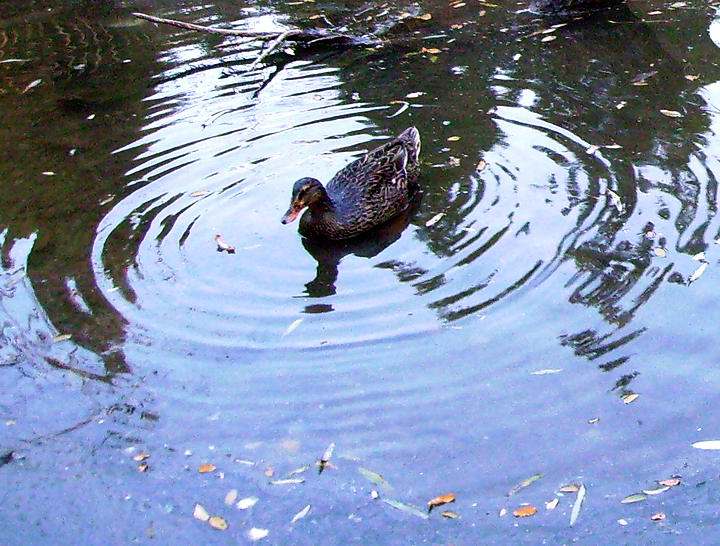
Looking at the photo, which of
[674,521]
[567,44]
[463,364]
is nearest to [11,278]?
[463,364]

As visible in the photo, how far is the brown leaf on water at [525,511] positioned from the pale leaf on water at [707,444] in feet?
3.43

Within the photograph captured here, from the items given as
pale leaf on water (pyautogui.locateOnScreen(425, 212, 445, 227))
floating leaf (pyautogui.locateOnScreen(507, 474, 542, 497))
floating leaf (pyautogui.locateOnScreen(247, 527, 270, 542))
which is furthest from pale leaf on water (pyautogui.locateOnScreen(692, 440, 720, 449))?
pale leaf on water (pyautogui.locateOnScreen(425, 212, 445, 227))

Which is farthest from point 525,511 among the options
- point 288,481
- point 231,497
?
point 231,497

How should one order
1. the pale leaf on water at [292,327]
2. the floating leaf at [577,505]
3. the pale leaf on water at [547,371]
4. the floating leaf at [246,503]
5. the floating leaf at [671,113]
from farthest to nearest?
the floating leaf at [671,113], the pale leaf on water at [292,327], the pale leaf on water at [547,371], the floating leaf at [246,503], the floating leaf at [577,505]

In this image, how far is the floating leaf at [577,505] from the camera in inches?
185

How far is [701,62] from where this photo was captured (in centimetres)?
1035

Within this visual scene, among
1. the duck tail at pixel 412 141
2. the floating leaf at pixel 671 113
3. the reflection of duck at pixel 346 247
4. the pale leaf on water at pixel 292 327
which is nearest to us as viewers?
the pale leaf on water at pixel 292 327

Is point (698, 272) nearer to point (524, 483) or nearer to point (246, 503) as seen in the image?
point (524, 483)

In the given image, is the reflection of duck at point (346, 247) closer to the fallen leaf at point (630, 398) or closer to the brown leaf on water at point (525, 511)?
the fallen leaf at point (630, 398)

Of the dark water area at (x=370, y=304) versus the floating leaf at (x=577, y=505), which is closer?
the floating leaf at (x=577, y=505)

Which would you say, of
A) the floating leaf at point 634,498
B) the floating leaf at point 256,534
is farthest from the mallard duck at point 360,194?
the floating leaf at point 634,498

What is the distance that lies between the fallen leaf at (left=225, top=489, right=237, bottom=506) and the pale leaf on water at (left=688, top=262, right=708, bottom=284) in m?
3.51

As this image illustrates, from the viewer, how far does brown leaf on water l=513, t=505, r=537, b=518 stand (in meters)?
4.73

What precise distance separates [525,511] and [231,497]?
5.12 ft
